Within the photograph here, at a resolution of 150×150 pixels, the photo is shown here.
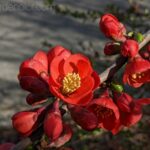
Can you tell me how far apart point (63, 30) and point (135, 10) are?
1933mm

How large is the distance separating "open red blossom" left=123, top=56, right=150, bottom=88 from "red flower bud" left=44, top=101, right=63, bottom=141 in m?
0.26

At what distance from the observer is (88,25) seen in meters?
7.54

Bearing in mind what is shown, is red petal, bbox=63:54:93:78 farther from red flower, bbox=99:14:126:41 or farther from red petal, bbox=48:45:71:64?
red flower, bbox=99:14:126:41

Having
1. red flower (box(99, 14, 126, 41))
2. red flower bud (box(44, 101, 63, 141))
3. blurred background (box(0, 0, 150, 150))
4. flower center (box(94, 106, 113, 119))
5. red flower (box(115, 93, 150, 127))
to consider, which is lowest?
blurred background (box(0, 0, 150, 150))

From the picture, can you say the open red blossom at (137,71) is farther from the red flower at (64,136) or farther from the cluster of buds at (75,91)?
the red flower at (64,136)

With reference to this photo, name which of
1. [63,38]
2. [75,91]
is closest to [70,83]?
[75,91]

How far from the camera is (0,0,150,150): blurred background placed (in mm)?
4445

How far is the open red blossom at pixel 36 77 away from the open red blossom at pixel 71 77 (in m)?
0.03

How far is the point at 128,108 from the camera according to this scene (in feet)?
4.37

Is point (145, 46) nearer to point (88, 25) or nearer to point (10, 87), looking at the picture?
point (10, 87)

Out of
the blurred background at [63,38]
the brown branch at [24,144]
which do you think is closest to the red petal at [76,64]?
the brown branch at [24,144]

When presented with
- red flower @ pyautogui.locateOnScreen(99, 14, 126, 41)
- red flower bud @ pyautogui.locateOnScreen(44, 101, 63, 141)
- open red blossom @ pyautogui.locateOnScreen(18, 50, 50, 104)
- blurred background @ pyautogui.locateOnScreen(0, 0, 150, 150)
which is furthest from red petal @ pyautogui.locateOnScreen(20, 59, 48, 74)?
blurred background @ pyautogui.locateOnScreen(0, 0, 150, 150)

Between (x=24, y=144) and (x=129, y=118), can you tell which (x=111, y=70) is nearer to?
(x=129, y=118)

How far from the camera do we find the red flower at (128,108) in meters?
1.33
